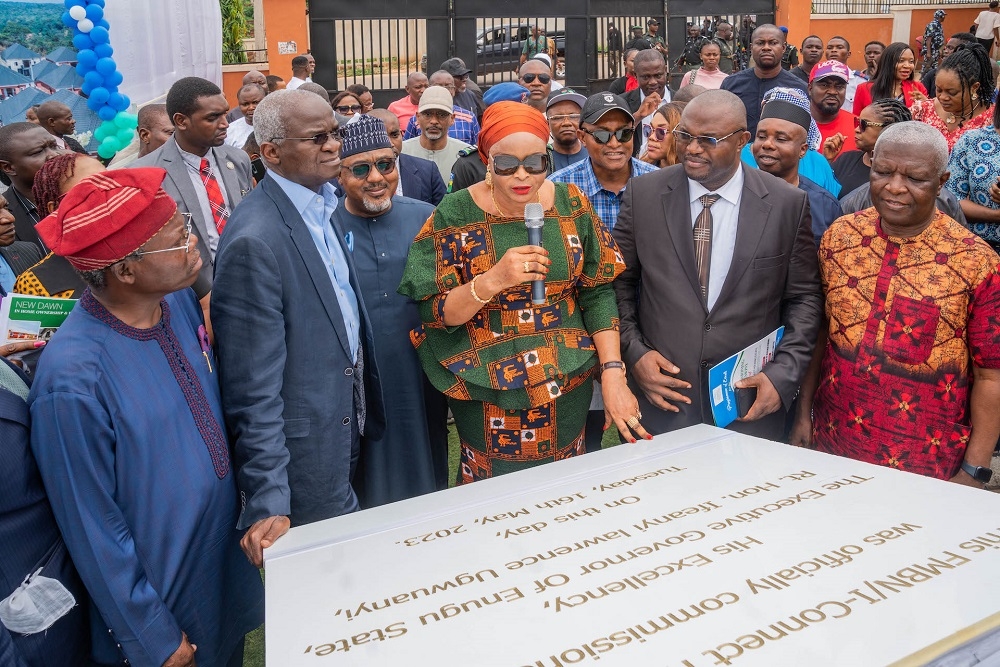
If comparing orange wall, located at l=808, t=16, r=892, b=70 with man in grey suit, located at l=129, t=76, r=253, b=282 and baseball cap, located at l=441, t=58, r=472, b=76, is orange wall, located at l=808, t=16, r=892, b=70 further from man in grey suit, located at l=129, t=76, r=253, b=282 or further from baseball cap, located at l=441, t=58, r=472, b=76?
man in grey suit, located at l=129, t=76, r=253, b=282

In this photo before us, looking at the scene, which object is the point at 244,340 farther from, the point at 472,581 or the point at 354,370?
the point at 472,581

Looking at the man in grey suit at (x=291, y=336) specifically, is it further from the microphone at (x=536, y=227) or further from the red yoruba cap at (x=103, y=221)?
the microphone at (x=536, y=227)

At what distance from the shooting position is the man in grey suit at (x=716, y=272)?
291 cm

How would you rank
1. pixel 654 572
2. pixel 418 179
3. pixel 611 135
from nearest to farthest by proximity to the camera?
pixel 654 572, pixel 611 135, pixel 418 179

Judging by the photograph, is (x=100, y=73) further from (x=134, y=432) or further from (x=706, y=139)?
(x=134, y=432)

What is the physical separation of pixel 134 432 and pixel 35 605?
1.47 feet

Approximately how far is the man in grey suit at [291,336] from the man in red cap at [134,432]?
0.11 m

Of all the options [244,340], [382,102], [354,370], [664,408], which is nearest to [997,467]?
[664,408]

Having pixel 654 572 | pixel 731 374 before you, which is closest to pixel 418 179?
pixel 731 374

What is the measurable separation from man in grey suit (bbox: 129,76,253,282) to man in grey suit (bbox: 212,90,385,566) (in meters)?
2.20

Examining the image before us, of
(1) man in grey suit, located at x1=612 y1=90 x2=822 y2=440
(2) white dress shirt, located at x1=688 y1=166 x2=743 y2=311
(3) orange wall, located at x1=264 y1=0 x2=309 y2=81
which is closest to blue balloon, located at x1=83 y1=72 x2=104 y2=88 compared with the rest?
(1) man in grey suit, located at x1=612 y1=90 x2=822 y2=440

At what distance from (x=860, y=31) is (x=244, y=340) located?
68.9ft

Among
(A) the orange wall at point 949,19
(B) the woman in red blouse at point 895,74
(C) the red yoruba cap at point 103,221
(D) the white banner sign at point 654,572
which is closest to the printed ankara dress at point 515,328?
(D) the white banner sign at point 654,572

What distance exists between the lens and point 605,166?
397cm
